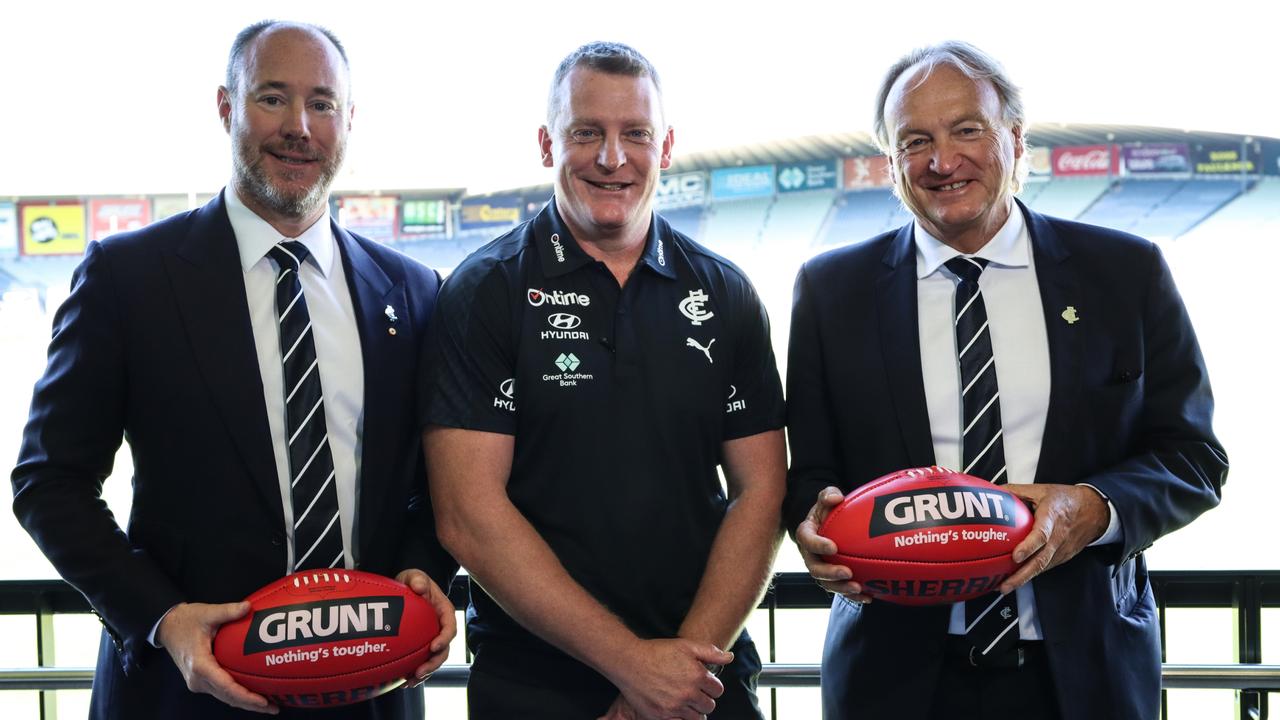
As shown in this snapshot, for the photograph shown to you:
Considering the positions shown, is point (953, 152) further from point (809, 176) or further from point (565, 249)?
point (809, 176)

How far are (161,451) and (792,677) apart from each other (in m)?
1.26

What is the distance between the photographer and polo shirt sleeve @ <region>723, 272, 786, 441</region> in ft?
5.43

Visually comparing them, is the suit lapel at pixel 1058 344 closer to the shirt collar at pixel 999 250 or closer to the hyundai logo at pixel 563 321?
the shirt collar at pixel 999 250

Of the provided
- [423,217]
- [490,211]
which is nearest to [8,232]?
[423,217]

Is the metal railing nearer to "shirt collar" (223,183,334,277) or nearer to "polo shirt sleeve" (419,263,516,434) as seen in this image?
→ "polo shirt sleeve" (419,263,516,434)

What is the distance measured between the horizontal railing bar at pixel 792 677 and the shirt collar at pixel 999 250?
0.88 metres

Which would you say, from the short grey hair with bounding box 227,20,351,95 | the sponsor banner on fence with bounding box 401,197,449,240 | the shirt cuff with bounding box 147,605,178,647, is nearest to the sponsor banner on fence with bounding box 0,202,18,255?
the sponsor banner on fence with bounding box 401,197,449,240

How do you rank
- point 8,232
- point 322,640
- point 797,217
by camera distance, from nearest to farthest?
1. point 322,640
2. point 8,232
3. point 797,217

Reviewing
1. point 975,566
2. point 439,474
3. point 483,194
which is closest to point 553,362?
point 439,474

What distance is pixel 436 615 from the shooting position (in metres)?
1.49

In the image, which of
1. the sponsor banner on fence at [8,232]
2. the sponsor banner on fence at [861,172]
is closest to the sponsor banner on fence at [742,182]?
the sponsor banner on fence at [861,172]

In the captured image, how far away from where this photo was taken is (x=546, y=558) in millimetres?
1496

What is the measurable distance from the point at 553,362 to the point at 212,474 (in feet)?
1.63

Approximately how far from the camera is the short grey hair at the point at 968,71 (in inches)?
63.5
